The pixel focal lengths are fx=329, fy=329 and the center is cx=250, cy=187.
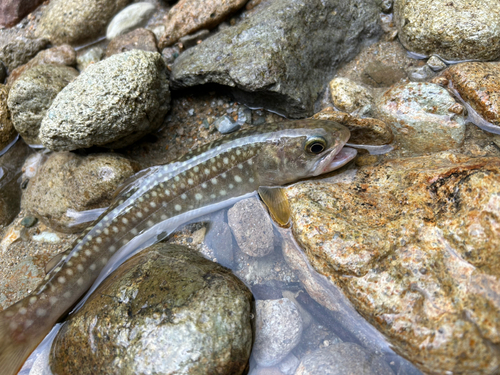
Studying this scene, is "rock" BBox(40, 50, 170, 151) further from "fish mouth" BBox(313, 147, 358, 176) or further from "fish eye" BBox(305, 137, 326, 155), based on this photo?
"fish mouth" BBox(313, 147, 358, 176)

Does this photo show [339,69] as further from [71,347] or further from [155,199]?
[71,347]

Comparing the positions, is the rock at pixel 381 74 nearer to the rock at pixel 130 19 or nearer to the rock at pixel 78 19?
the rock at pixel 130 19

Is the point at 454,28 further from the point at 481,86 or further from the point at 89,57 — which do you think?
the point at 89,57

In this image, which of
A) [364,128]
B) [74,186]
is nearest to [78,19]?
[74,186]

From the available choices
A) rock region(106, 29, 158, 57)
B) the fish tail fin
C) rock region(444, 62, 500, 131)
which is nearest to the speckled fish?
the fish tail fin

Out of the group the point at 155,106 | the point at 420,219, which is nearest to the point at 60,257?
the point at 155,106
